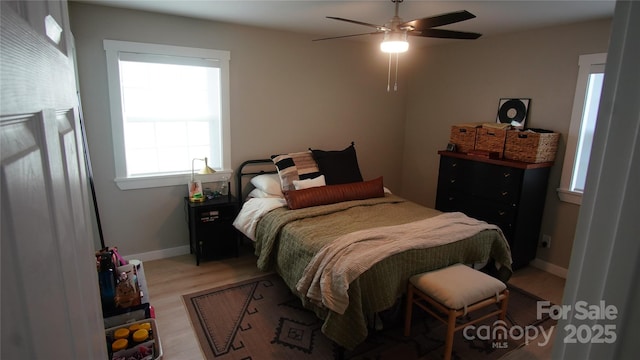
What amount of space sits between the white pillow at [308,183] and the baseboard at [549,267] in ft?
7.86

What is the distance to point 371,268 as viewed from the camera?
2109mm

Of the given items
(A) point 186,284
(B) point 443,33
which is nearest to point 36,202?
(B) point 443,33

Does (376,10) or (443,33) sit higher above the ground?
(376,10)

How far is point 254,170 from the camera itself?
153 inches

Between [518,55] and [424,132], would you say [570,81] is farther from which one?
[424,132]

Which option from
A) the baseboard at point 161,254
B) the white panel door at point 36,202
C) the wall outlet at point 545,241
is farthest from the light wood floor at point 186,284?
the white panel door at point 36,202

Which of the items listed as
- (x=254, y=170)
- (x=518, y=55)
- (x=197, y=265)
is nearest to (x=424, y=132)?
(x=518, y=55)

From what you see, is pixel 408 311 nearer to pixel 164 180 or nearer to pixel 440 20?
pixel 440 20

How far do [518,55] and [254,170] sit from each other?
311cm

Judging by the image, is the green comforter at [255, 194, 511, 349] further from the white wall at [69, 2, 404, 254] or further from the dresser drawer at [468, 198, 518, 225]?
the white wall at [69, 2, 404, 254]

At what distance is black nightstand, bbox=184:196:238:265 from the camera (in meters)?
3.35

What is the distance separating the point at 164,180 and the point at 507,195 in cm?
342

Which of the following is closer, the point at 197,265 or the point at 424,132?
the point at 197,265

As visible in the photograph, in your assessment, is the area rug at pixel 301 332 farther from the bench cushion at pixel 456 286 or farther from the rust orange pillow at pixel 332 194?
the rust orange pillow at pixel 332 194
